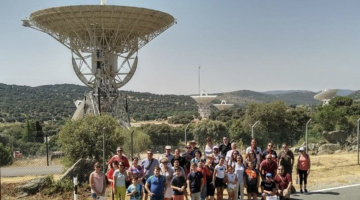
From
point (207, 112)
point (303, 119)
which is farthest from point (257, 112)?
point (207, 112)

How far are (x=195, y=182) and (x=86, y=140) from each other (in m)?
9.57

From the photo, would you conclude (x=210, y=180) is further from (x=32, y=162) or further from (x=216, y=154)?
(x=32, y=162)

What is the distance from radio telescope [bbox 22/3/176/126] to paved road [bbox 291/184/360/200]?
2498 centimetres

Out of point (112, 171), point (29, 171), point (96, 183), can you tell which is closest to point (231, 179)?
point (112, 171)

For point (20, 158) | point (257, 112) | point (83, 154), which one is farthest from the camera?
point (257, 112)

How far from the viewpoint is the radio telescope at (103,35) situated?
1379 inches

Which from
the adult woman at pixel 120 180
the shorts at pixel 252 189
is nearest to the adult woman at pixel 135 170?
the adult woman at pixel 120 180

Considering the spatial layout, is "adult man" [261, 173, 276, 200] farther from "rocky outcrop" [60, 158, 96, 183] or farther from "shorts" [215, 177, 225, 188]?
"rocky outcrop" [60, 158, 96, 183]

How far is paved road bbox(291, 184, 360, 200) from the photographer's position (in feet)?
39.6

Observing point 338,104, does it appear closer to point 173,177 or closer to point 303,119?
point 303,119

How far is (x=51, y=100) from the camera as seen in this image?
499 feet

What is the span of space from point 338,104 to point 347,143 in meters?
38.8

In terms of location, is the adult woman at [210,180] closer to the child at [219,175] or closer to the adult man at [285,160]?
the child at [219,175]

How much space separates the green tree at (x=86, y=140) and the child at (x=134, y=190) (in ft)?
28.7
